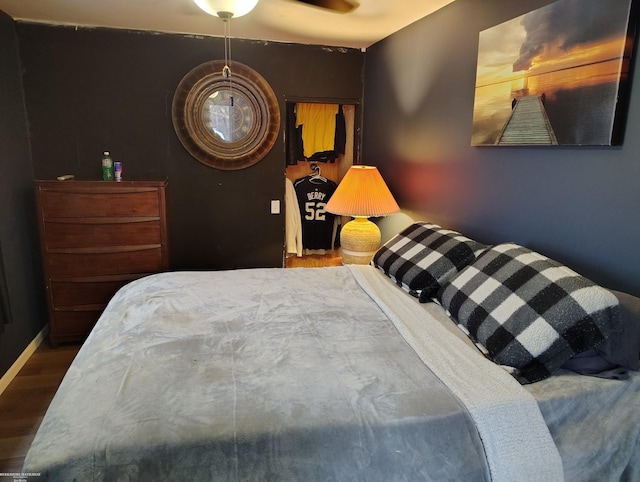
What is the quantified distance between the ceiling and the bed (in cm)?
188

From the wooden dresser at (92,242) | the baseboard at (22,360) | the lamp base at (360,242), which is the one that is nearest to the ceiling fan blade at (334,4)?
the lamp base at (360,242)

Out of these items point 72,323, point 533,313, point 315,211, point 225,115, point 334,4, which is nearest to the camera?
point 533,313

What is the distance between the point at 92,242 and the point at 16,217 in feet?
1.69

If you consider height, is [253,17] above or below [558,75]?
above

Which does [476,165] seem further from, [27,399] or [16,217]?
[16,217]

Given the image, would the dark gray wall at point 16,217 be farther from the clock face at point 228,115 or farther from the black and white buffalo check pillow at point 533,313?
the black and white buffalo check pillow at point 533,313

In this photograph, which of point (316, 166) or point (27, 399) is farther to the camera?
point (316, 166)

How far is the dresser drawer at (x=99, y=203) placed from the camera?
2.93 m

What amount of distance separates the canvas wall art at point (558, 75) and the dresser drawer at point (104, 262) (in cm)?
237

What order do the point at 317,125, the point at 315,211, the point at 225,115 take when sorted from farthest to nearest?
the point at 315,211 → the point at 317,125 → the point at 225,115

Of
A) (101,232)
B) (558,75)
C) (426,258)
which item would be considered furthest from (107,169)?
(558,75)

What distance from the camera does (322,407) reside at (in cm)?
127

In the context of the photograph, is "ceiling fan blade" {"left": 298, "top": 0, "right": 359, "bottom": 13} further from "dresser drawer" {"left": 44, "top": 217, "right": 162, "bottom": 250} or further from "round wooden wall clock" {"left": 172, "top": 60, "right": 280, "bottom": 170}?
"dresser drawer" {"left": 44, "top": 217, "right": 162, "bottom": 250}

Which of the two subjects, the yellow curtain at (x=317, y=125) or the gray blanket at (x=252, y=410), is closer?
the gray blanket at (x=252, y=410)
